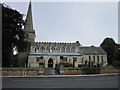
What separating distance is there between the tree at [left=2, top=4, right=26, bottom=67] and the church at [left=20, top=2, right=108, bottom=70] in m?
14.1

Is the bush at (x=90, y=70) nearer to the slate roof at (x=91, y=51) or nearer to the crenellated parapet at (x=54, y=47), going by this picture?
the crenellated parapet at (x=54, y=47)

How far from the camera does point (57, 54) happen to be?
49094 millimetres

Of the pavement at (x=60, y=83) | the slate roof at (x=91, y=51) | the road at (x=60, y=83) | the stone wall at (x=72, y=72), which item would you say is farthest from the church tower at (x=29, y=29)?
the road at (x=60, y=83)

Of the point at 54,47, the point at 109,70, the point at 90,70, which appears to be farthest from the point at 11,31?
the point at 54,47

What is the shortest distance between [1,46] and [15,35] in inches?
201

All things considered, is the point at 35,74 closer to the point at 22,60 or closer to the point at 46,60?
the point at 46,60

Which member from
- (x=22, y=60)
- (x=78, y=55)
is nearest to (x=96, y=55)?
(x=78, y=55)

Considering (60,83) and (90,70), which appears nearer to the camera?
(60,83)

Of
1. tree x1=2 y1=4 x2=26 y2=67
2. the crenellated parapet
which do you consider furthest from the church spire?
tree x1=2 y1=4 x2=26 y2=67

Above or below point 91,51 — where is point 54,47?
above

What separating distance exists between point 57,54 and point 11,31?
20892mm

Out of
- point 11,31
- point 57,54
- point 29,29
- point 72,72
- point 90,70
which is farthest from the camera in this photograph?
point 29,29

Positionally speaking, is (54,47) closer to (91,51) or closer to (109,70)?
(91,51)

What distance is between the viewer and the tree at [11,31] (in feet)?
96.7
